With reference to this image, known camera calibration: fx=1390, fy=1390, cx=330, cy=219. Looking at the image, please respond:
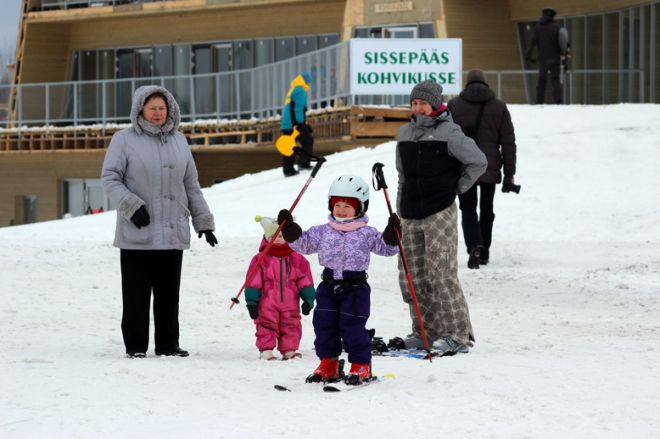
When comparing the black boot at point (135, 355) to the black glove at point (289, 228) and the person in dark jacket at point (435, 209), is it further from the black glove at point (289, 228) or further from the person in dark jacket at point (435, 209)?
the person in dark jacket at point (435, 209)

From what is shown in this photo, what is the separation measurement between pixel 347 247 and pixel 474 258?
671 centimetres

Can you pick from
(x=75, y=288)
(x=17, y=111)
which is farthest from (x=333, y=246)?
(x=17, y=111)

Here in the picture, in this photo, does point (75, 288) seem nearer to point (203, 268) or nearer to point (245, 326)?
point (203, 268)

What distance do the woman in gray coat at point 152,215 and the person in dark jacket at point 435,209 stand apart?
1.32 m

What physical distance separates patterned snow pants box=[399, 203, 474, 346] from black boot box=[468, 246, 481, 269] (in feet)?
16.6

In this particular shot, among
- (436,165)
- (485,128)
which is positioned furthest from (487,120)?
(436,165)

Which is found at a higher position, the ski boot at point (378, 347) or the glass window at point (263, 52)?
the glass window at point (263, 52)

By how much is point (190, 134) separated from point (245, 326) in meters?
27.6

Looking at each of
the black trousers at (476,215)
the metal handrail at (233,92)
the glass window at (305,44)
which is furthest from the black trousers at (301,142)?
the glass window at (305,44)

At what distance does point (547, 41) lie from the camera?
90.4ft

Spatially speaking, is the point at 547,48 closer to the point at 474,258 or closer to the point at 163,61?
the point at 474,258

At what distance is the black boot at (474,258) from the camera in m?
14.0

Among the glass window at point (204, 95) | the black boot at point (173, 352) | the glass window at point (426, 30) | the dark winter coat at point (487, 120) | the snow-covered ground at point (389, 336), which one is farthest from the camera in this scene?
the glass window at point (204, 95)

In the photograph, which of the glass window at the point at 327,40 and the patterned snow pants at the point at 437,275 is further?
the glass window at the point at 327,40
